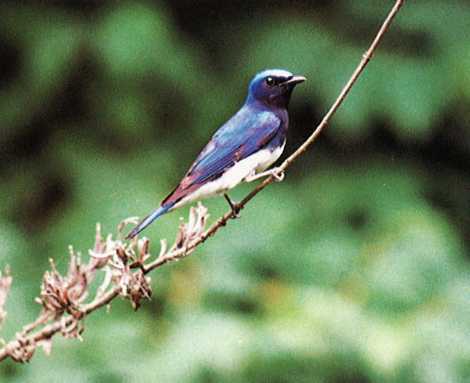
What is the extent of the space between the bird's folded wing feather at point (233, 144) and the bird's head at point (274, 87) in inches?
2.0

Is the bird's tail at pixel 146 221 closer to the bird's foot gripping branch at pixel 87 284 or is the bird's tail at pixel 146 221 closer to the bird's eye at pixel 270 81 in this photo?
the bird's foot gripping branch at pixel 87 284

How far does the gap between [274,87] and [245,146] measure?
0.77ft

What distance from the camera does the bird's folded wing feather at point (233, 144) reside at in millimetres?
2553

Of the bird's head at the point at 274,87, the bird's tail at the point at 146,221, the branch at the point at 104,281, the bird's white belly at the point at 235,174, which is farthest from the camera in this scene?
the bird's head at the point at 274,87

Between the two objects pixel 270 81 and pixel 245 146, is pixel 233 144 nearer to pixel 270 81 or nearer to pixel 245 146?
pixel 245 146

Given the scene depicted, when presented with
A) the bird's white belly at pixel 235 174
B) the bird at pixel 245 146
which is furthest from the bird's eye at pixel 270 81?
the bird's white belly at pixel 235 174

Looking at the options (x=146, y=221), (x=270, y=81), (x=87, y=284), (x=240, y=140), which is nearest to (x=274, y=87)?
(x=270, y=81)

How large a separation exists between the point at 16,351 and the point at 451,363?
2.12 meters

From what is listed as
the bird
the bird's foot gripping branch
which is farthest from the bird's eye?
the bird's foot gripping branch

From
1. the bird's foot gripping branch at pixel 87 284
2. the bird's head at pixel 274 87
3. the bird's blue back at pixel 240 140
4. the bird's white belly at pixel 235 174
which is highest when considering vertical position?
the bird's foot gripping branch at pixel 87 284

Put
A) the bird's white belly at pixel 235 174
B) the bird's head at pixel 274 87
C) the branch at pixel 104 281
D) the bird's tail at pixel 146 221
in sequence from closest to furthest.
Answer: the branch at pixel 104 281, the bird's tail at pixel 146 221, the bird's white belly at pixel 235 174, the bird's head at pixel 274 87

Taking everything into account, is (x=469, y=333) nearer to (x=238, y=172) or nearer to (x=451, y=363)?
(x=451, y=363)

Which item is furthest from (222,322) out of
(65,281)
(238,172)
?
(65,281)

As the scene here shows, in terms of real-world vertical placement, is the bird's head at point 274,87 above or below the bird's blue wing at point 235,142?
above
